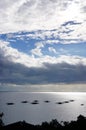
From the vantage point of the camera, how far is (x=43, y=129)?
222ft

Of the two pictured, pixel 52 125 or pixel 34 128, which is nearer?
pixel 34 128

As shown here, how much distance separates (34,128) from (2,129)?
23.7 ft

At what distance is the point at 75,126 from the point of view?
68.9m

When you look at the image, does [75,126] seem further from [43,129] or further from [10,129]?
[10,129]

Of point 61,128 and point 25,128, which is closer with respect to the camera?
point 25,128

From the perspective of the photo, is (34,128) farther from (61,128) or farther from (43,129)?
(61,128)

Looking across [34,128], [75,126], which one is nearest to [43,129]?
[34,128]

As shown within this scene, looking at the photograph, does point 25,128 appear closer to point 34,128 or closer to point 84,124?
point 34,128

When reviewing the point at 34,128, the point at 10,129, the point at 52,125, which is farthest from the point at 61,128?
the point at 10,129

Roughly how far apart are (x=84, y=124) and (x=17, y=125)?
1580 cm

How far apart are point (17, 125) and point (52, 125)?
1151 cm

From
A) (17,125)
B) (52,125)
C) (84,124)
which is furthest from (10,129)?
(84,124)

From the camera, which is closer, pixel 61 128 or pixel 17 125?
pixel 17 125

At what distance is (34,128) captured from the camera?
6569 centimetres
